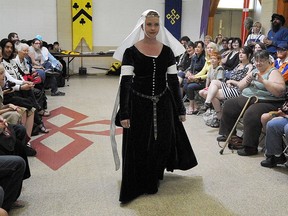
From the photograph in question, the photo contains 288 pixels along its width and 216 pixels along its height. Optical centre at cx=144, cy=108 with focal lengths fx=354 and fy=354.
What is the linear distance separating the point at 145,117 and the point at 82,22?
843 cm

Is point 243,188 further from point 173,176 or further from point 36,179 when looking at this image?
point 36,179

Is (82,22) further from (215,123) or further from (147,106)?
(147,106)

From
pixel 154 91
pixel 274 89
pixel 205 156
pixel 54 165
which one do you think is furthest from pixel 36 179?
pixel 274 89

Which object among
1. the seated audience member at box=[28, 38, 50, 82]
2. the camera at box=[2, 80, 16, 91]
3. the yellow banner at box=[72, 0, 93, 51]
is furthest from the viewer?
the yellow banner at box=[72, 0, 93, 51]

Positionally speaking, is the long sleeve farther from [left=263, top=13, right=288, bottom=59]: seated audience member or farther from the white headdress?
[left=263, top=13, right=288, bottom=59]: seated audience member

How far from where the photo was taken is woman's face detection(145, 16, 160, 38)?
257 cm

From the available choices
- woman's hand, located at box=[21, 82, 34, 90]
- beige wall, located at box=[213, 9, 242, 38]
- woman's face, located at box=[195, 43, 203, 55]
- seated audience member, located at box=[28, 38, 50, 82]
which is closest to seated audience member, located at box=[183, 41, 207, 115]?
woman's face, located at box=[195, 43, 203, 55]

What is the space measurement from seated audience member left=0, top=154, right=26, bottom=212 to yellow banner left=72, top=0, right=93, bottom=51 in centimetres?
861

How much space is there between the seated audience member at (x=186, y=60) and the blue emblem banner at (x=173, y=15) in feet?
15.9

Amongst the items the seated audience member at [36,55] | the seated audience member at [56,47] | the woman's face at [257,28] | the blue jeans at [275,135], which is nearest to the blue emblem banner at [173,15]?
the seated audience member at [56,47]

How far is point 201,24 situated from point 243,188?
29.8 ft

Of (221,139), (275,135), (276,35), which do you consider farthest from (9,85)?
(276,35)

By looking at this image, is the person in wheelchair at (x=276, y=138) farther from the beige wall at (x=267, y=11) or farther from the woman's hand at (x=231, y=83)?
the beige wall at (x=267, y=11)

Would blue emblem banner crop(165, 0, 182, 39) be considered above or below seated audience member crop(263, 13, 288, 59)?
above
